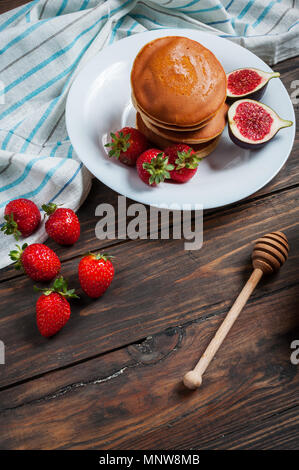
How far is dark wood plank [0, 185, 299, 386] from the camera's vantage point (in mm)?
1375

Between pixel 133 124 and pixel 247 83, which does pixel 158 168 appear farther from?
pixel 247 83

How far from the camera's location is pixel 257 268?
1415 mm

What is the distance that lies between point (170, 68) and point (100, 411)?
3.42 ft

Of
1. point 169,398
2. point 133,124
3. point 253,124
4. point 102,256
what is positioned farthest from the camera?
point 133,124

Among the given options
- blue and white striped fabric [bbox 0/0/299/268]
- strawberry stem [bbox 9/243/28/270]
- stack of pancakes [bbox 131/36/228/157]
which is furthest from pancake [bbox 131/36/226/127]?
strawberry stem [bbox 9/243/28/270]

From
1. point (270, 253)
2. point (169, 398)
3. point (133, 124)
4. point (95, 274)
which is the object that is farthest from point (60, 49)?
point (169, 398)

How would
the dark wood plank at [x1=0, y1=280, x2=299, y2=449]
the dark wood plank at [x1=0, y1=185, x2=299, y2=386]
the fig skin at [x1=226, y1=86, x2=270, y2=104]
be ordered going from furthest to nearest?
the fig skin at [x1=226, y1=86, x2=270, y2=104] → the dark wood plank at [x1=0, y1=185, x2=299, y2=386] → the dark wood plank at [x1=0, y1=280, x2=299, y2=449]

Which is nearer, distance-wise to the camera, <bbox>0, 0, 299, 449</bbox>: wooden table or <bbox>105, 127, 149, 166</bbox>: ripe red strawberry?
<bbox>0, 0, 299, 449</bbox>: wooden table

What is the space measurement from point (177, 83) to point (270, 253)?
59cm

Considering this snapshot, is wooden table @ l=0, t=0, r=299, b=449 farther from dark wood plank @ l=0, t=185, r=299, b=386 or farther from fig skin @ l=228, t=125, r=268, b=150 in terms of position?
fig skin @ l=228, t=125, r=268, b=150

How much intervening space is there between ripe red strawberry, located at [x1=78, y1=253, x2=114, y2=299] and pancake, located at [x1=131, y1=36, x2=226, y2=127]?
480 millimetres

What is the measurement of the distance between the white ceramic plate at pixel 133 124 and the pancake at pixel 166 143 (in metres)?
0.03

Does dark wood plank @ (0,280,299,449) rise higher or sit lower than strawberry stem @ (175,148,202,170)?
lower
